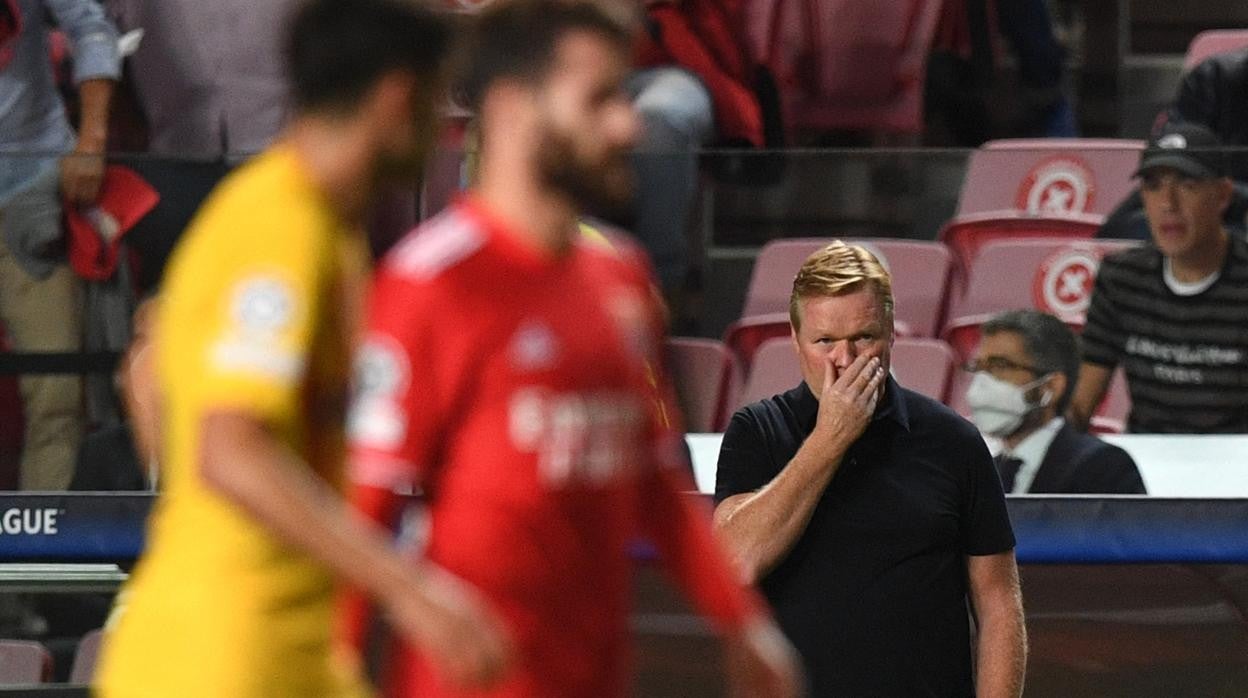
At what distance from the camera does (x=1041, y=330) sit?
5.74m

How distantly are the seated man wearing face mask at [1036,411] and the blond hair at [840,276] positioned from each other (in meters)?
1.49

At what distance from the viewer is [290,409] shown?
250 cm

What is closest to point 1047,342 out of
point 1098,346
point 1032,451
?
point 1098,346

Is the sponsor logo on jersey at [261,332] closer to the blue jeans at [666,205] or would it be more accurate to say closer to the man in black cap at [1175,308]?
the blue jeans at [666,205]

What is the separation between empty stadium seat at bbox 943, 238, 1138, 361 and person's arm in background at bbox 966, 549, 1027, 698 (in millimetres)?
2040

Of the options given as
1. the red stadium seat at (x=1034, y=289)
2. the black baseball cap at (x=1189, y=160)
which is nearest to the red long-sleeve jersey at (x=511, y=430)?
the red stadium seat at (x=1034, y=289)

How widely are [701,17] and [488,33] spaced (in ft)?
15.8

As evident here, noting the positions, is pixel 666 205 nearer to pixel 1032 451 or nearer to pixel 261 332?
pixel 1032 451

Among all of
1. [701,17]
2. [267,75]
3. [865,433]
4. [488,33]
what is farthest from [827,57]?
[488,33]

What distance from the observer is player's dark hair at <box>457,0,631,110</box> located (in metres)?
2.59

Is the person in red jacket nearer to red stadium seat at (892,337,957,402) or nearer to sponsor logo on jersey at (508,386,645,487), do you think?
red stadium seat at (892,337,957,402)

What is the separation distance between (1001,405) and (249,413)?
11.4 ft

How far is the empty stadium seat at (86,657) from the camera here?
17.1ft

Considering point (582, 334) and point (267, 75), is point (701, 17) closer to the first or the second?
point (267, 75)
